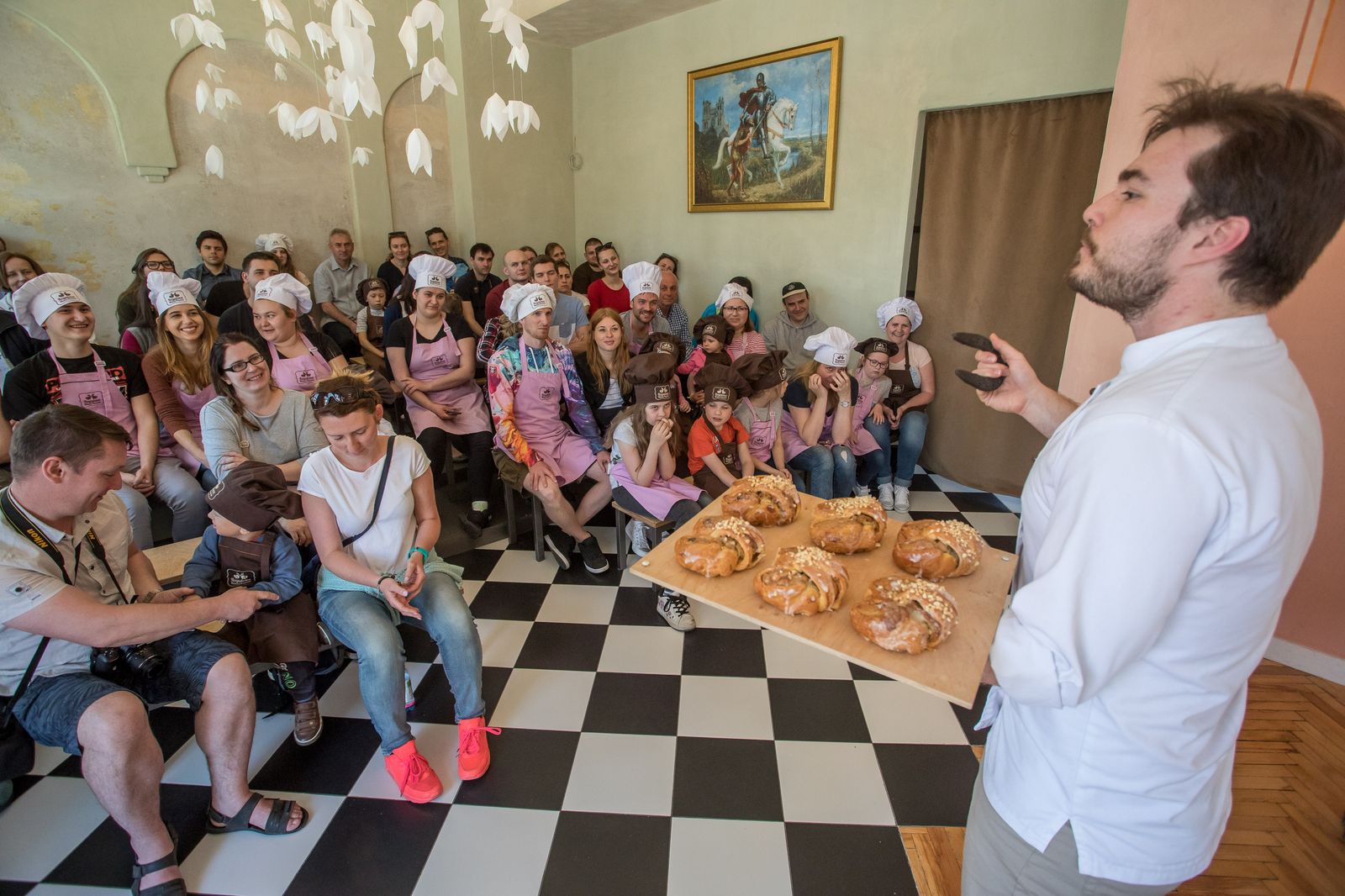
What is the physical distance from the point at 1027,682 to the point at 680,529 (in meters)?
1.06

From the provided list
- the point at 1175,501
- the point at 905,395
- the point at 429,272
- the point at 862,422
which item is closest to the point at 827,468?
the point at 862,422

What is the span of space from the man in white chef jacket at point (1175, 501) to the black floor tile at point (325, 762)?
6.58 feet

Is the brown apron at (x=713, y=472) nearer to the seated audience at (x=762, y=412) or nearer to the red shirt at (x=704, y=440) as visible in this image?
the red shirt at (x=704, y=440)

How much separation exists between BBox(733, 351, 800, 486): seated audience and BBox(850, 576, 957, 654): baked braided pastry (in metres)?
1.98

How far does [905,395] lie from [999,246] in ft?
3.59

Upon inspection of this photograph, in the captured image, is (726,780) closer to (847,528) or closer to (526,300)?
(847,528)

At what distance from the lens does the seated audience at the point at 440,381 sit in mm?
3783

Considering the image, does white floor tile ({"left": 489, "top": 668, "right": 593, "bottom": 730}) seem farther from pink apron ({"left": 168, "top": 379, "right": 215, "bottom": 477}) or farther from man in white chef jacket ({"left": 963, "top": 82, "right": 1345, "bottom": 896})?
pink apron ({"left": 168, "top": 379, "right": 215, "bottom": 477})

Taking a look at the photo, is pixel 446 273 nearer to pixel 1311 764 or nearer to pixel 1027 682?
pixel 1027 682

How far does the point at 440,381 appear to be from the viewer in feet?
12.7

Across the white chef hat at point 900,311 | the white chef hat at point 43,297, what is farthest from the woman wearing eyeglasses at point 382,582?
the white chef hat at point 900,311

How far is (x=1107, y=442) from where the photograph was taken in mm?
819

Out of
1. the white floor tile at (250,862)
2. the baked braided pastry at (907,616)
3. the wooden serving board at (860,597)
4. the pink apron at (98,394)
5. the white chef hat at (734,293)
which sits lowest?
the white floor tile at (250,862)

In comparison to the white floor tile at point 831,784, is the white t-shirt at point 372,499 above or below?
above
